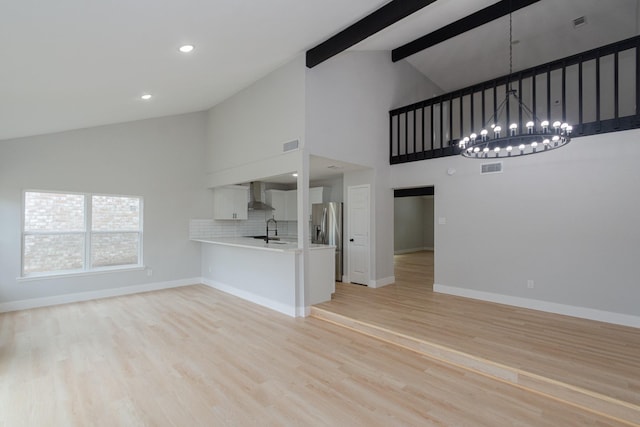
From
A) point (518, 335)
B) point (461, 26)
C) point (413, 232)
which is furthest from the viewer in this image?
point (413, 232)

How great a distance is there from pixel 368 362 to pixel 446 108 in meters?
6.65

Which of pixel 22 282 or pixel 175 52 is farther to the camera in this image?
pixel 22 282

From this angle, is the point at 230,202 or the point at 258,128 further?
the point at 230,202

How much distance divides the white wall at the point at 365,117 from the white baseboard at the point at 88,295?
4.17m

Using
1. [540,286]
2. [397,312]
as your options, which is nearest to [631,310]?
[540,286]

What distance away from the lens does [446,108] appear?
24.8ft

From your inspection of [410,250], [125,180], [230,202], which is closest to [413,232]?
[410,250]

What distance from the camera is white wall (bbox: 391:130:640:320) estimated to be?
Answer: 390 cm

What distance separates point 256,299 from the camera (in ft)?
17.2

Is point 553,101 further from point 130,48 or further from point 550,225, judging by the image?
point 130,48

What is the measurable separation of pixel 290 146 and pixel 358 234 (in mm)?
2461

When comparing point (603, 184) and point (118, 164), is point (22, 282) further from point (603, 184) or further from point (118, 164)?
point (603, 184)

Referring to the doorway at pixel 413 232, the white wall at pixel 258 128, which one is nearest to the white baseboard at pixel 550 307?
the doorway at pixel 413 232

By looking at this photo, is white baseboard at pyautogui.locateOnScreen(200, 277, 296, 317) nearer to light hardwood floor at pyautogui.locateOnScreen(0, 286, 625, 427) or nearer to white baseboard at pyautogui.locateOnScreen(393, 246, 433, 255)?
light hardwood floor at pyautogui.locateOnScreen(0, 286, 625, 427)
